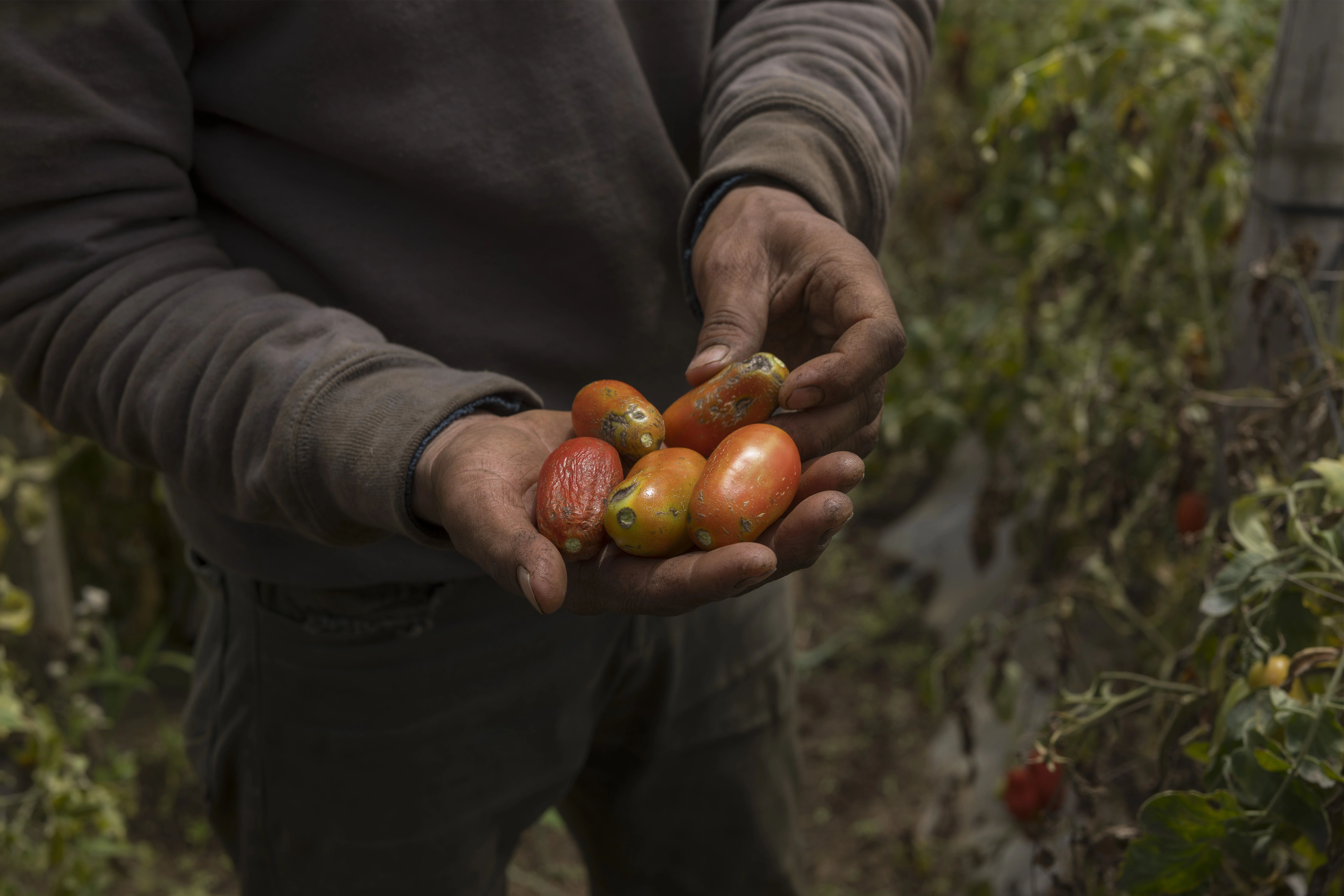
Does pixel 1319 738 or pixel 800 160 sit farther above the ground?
pixel 800 160

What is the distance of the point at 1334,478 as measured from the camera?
96 cm

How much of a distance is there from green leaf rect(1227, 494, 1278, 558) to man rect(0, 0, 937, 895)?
15.1 inches

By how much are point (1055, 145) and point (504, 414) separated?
57.4 inches

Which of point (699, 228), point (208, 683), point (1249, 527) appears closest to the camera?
point (1249, 527)

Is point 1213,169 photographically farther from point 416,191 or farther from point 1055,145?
point 416,191

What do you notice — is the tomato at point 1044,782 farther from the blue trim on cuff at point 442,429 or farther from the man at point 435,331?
the blue trim on cuff at point 442,429

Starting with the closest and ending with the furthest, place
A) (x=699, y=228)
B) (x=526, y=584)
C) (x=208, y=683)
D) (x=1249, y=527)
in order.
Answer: (x=526, y=584) < (x=1249, y=527) < (x=699, y=228) < (x=208, y=683)

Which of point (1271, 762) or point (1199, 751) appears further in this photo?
point (1199, 751)

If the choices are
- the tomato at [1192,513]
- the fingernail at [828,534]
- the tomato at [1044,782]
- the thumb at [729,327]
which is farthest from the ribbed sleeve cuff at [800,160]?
the tomato at [1044,782]

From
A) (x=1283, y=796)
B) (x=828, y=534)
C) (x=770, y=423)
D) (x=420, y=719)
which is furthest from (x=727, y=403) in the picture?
(x=1283, y=796)

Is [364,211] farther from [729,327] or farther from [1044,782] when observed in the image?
[1044,782]

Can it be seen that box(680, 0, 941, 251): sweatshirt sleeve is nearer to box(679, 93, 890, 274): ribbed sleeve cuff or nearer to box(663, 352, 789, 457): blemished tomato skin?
box(679, 93, 890, 274): ribbed sleeve cuff

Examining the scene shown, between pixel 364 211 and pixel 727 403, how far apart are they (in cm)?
45

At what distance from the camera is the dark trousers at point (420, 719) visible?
1178 millimetres
